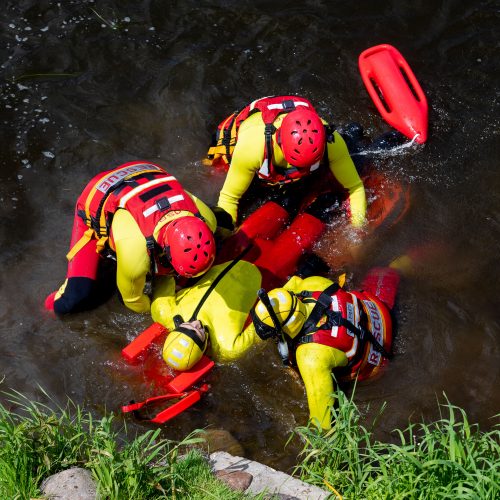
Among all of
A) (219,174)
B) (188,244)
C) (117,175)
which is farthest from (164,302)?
(219,174)

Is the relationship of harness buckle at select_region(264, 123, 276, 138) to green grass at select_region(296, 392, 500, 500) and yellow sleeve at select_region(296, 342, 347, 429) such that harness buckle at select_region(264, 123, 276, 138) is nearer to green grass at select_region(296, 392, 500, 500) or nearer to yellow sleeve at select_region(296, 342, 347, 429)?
yellow sleeve at select_region(296, 342, 347, 429)

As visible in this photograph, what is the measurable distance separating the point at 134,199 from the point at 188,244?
2.25ft

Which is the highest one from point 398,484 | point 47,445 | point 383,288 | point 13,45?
point 13,45

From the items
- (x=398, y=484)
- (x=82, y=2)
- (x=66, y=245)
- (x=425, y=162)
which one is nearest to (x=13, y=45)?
(x=82, y=2)

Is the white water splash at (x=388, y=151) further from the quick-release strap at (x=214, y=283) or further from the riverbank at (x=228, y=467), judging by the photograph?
the riverbank at (x=228, y=467)

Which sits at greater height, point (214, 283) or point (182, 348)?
point (214, 283)

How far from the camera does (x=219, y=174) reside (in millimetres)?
6605

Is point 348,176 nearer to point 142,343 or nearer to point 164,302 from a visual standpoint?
point 164,302

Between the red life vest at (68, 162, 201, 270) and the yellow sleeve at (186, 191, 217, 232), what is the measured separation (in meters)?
0.13

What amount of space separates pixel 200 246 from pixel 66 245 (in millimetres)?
2037

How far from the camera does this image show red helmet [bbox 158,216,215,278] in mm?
4605

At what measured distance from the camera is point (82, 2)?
7.94 meters

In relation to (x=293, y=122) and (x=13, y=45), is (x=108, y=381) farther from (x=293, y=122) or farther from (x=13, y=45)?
(x=13, y=45)

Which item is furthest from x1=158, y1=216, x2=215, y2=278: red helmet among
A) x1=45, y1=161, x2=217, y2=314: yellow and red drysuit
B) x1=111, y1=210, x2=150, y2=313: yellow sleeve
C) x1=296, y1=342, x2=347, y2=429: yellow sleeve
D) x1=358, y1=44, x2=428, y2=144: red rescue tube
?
x1=358, y1=44, x2=428, y2=144: red rescue tube
